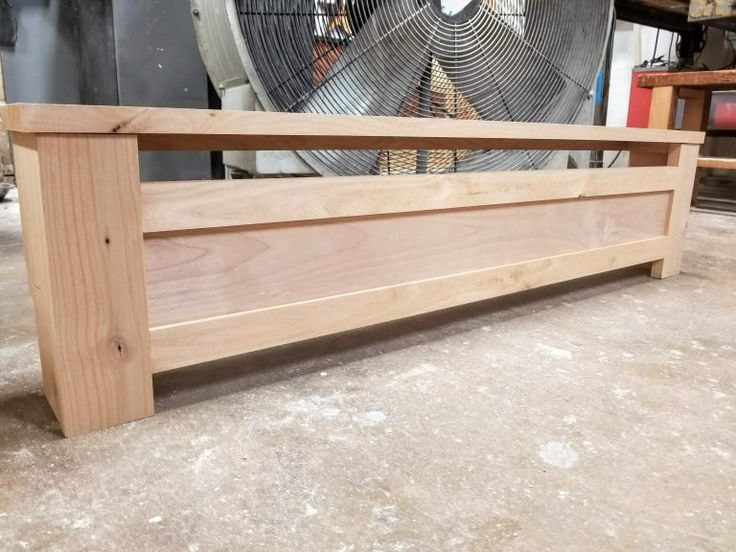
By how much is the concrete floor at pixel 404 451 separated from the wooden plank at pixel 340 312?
0.08 meters

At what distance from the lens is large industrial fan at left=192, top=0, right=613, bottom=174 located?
1.37 m

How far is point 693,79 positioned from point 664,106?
0.52ft

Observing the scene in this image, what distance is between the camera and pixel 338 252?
94 centimetres

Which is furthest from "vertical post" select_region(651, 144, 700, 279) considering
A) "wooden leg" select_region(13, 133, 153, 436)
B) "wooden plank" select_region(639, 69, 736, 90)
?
"wooden leg" select_region(13, 133, 153, 436)

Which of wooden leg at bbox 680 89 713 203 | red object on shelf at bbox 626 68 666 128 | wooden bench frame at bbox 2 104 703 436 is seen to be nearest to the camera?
wooden bench frame at bbox 2 104 703 436

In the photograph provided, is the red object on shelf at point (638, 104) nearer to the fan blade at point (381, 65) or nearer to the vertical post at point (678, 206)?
the vertical post at point (678, 206)

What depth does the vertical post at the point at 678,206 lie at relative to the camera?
151 cm

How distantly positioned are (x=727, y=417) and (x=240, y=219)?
75 cm

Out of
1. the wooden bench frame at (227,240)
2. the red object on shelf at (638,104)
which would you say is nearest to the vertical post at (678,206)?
the wooden bench frame at (227,240)

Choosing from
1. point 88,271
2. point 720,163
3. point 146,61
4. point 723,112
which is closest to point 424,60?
A: point 88,271

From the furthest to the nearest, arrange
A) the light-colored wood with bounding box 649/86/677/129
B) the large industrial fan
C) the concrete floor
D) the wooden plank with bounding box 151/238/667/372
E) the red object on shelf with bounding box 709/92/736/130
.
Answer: the red object on shelf with bounding box 709/92/736/130 < the light-colored wood with bounding box 649/86/677/129 < the large industrial fan < the wooden plank with bounding box 151/238/667/372 < the concrete floor

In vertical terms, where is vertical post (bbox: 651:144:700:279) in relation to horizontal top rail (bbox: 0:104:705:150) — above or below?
below

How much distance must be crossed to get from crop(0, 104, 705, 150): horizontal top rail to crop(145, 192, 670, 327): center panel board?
14 centimetres

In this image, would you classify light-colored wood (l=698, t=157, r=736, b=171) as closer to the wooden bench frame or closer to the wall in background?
the wooden bench frame
